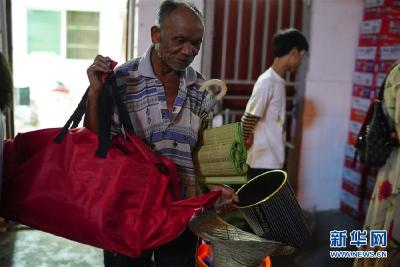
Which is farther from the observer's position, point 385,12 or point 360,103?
point 360,103

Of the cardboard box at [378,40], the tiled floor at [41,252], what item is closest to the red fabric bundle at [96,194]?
the tiled floor at [41,252]

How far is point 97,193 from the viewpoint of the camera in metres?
1.30

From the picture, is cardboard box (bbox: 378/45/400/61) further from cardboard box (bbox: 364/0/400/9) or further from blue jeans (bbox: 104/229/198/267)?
blue jeans (bbox: 104/229/198/267)

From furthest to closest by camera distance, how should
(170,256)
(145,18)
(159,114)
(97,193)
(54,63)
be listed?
(54,63)
(145,18)
(170,256)
(159,114)
(97,193)

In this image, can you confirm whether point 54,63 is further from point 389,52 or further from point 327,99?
point 389,52

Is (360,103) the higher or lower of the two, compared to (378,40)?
lower

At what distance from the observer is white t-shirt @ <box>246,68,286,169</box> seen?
2.88 metres

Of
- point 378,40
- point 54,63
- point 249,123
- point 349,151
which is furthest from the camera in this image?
point 54,63

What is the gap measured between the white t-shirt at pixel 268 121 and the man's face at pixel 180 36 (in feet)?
4.45

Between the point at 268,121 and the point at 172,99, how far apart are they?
53.3 inches

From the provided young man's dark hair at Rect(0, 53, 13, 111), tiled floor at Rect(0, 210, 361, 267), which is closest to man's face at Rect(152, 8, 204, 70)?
young man's dark hair at Rect(0, 53, 13, 111)

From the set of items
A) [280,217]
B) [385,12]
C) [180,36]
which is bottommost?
[280,217]

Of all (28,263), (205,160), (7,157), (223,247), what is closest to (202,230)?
(223,247)

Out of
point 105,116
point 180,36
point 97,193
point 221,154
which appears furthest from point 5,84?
point 221,154
